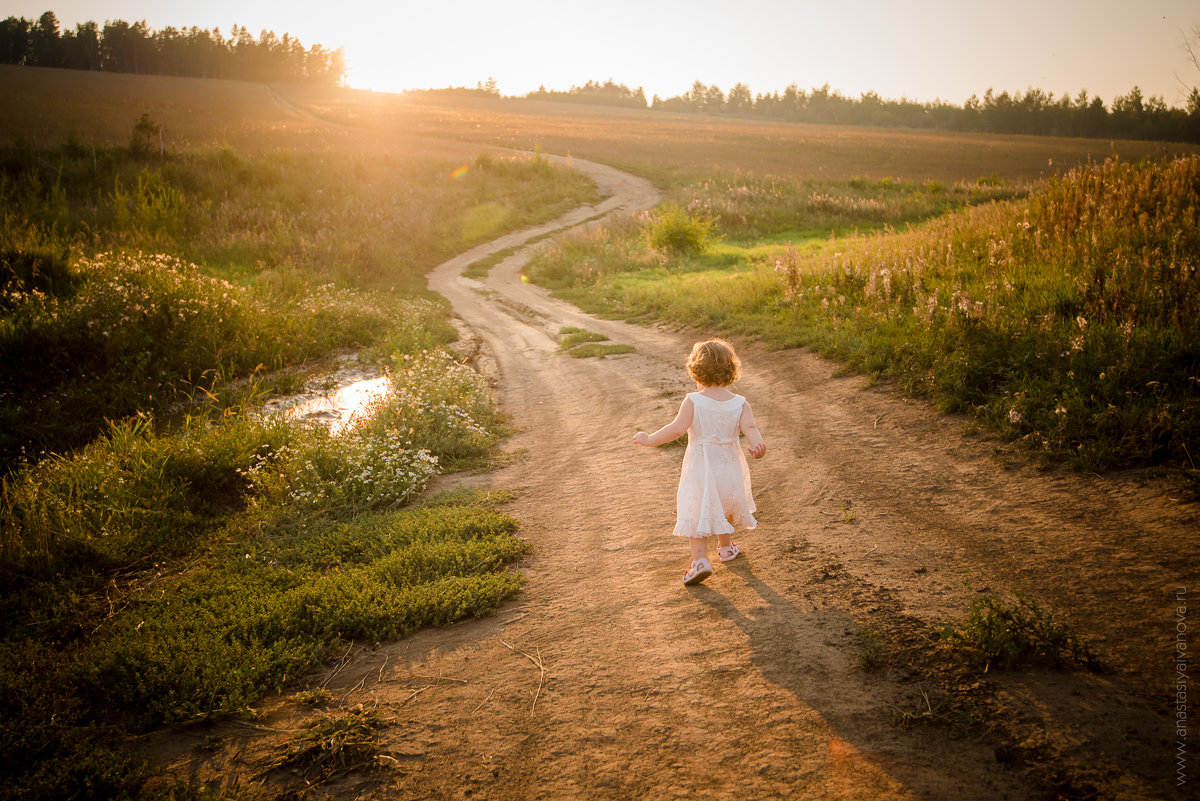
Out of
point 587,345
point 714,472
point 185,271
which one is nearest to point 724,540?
point 714,472

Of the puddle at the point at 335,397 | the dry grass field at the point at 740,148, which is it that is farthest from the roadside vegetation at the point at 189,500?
the dry grass field at the point at 740,148

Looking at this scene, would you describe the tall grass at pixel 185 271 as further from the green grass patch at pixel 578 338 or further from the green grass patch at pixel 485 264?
the green grass patch at pixel 578 338

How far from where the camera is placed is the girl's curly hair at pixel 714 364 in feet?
14.9

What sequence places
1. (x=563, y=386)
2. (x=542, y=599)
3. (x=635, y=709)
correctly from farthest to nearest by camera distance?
(x=563, y=386) → (x=542, y=599) → (x=635, y=709)

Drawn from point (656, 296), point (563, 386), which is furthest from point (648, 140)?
point (563, 386)

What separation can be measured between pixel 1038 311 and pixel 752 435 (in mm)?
5213

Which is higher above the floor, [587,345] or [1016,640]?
[587,345]

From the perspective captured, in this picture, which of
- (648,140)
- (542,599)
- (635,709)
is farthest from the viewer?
(648,140)

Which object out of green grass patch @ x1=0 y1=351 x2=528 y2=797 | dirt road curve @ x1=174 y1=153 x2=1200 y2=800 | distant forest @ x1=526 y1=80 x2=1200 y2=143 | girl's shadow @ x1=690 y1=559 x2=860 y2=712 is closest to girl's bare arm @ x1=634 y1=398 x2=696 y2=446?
dirt road curve @ x1=174 y1=153 x2=1200 y2=800

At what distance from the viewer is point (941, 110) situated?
111 meters

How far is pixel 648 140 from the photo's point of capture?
6278 cm

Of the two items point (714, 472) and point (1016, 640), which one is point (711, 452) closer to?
point (714, 472)

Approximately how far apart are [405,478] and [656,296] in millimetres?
10027

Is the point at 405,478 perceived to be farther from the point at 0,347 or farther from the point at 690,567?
the point at 0,347
